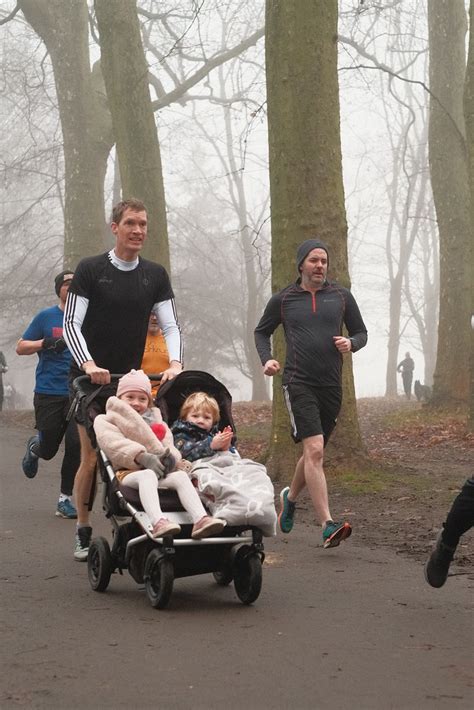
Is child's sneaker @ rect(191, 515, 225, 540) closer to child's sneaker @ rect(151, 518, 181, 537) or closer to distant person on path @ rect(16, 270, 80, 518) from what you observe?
child's sneaker @ rect(151, 518, 181, 537)

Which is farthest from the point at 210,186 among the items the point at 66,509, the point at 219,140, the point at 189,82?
the point at 66,509

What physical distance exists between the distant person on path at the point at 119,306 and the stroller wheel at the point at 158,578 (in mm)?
1276

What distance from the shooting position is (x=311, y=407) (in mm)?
8195

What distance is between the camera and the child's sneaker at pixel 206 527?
5.86 m

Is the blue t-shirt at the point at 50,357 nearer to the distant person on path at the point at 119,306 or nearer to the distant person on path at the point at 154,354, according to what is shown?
the distant person on path at the point at 154,354

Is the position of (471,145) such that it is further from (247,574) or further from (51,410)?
(247,574)

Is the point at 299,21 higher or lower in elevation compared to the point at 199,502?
higher

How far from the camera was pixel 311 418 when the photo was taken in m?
8.19

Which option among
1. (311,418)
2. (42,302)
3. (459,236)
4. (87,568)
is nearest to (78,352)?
(87,568)

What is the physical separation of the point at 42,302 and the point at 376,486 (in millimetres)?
28521

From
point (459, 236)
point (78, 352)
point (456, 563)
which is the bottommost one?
point (456, 563)

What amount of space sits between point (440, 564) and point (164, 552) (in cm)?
156

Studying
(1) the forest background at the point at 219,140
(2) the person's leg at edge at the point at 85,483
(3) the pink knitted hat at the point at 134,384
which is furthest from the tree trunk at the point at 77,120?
(3) the pink knitted hat at the point at 134,384

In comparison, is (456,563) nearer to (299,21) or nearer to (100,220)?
(299,21)
